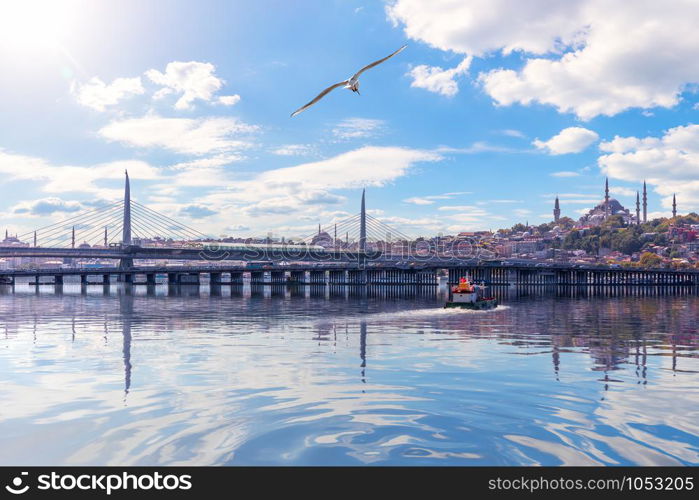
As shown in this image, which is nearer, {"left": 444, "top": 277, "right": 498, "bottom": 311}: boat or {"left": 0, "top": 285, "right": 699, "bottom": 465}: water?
{"left": 0, "top": 285, "right": 699, "bottom": 465}: water

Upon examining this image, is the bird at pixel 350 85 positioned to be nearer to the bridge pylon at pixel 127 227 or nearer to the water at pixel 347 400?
the water at pixel 347 400

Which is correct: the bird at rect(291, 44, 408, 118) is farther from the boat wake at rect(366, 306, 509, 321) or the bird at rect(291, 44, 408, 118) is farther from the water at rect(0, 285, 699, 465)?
the boat wake at rect(366, 306, 509, 321)

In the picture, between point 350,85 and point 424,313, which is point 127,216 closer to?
point 424,313

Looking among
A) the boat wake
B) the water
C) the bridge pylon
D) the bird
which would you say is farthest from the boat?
the bridge pylon

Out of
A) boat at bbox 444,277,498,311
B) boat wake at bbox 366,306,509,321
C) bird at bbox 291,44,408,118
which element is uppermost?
bird at bbox 291,44,408,118

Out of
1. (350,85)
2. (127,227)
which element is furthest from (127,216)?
(350,85)

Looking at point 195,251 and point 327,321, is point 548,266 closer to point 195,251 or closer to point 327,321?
point 195,251
